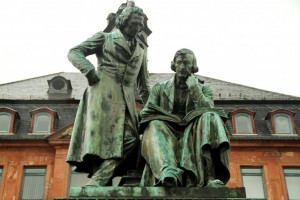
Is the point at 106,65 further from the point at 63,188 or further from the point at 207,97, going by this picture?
the point at 63,188

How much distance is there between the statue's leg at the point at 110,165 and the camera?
16.9 ft

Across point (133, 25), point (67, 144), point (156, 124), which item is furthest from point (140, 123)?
point (67, 144)

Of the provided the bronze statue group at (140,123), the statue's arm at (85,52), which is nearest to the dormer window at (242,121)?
the bronze statue group at (140,123)

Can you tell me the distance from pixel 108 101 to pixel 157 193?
140cm

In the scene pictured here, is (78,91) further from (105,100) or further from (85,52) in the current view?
(105,100)

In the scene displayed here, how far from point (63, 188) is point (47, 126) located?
3518mm

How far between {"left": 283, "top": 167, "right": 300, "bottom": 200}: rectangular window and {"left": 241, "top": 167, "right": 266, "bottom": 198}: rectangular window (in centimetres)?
113

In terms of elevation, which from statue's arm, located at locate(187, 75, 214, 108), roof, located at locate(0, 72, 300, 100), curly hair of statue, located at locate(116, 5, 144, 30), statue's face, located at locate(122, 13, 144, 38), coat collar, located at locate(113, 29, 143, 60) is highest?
roof, located at locate(0, 72, 300, 100)

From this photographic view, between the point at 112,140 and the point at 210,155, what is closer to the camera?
the point at 210,155

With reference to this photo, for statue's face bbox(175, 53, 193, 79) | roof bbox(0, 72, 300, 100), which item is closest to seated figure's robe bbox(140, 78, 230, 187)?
statue's face bbox(175, 53, 193, 79)

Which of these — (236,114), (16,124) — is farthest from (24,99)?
(236,114)

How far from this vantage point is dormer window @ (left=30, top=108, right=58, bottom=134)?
971 inches

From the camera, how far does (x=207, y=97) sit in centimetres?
561

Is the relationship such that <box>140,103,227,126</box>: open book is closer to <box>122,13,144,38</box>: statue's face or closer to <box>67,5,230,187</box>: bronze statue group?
<box>67,5,230,187</box>: bronze statue group
